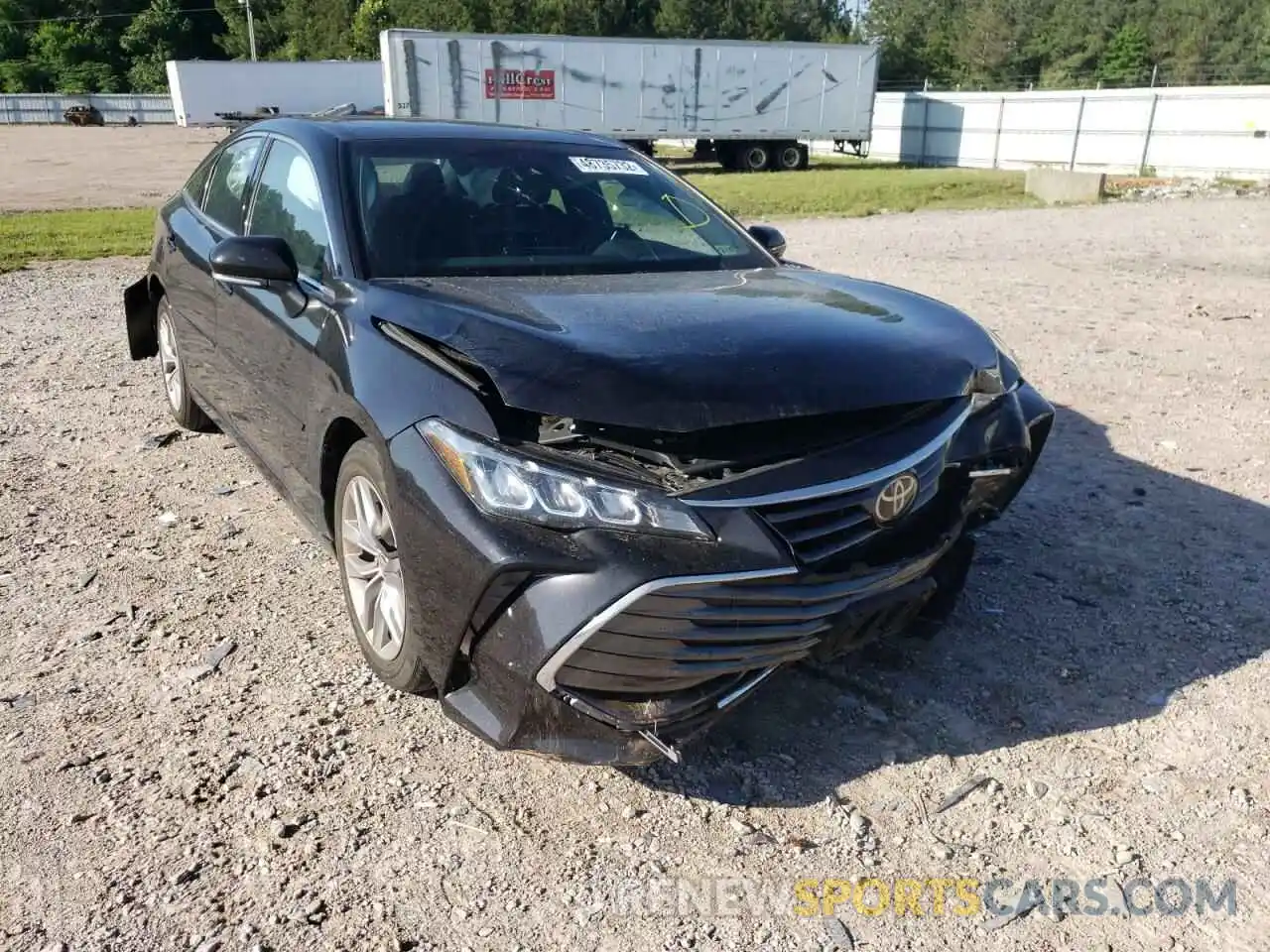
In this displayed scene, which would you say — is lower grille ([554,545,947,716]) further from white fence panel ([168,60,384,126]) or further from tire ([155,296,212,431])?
white fence panel ([168,60,384,126])

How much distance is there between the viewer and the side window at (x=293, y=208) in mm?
3361

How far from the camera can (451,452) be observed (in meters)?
2.41

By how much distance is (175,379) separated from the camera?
5.20 meters

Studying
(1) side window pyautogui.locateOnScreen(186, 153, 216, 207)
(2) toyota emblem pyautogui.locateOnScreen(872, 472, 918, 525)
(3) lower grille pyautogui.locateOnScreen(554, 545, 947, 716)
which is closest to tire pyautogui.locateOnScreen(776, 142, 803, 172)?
(1) side window pyautogui.locateOnScreen(186, 153, 216, 207)

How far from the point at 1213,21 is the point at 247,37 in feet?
212

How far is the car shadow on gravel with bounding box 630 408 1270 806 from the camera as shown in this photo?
110 inches

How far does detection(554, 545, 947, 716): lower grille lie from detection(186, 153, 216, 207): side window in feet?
11.9

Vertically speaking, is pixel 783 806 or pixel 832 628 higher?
pixel 832 628

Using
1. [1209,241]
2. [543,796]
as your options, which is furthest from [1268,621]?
[1209,241]

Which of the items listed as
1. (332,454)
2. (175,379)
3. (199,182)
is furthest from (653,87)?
(332,454)

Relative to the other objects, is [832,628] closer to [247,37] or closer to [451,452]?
[451,452]

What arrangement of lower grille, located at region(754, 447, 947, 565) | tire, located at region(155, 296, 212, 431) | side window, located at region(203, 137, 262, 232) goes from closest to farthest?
lower grille, located at region(754, 447, 947, 565) < side window, located at region(203, 137, 262, 232) < tire, located at region(155, 296, 212, 431)

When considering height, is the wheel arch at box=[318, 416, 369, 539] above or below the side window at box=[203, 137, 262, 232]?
below

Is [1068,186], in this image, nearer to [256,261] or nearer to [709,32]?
[256,261]
